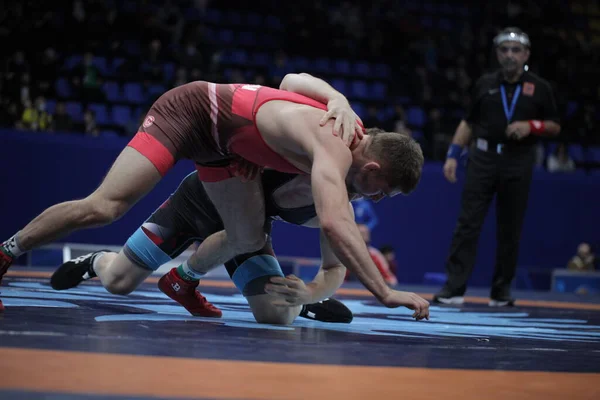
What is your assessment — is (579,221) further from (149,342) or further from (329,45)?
(149,342)

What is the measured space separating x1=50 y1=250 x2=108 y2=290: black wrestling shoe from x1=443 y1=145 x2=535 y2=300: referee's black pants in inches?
91.2

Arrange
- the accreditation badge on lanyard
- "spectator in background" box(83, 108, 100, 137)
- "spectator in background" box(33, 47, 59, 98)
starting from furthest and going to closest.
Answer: "spectator in background" box(33, 47, 59, 98) → "spectator in background" box(83, 108, 100, 137) → the accreditation badge on lanyard

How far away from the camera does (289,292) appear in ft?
9.20

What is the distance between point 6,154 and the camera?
8047mm

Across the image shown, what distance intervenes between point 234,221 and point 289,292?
0.42 m

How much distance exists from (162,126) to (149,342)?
923mm

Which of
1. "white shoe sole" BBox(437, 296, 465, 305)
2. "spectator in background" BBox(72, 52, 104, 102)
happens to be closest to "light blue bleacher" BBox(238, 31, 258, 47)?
"spectator in background" BBox(72, 52, 104, 102)

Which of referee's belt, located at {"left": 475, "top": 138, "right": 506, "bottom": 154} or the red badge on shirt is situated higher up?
the red badge on shirt

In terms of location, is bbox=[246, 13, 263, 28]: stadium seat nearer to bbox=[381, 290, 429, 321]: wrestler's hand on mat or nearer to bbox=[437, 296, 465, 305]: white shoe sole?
bbox=[437, 296, 465, 305]: white shoe sole

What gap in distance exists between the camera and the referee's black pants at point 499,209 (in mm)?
4977

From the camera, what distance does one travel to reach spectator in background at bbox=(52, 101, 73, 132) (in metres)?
8.45

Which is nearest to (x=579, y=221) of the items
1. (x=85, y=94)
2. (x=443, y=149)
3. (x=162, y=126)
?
(x=443, y=149)

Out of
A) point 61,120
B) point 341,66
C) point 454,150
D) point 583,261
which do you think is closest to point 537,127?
point 454,150

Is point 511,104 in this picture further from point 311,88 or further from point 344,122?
point 344,122
